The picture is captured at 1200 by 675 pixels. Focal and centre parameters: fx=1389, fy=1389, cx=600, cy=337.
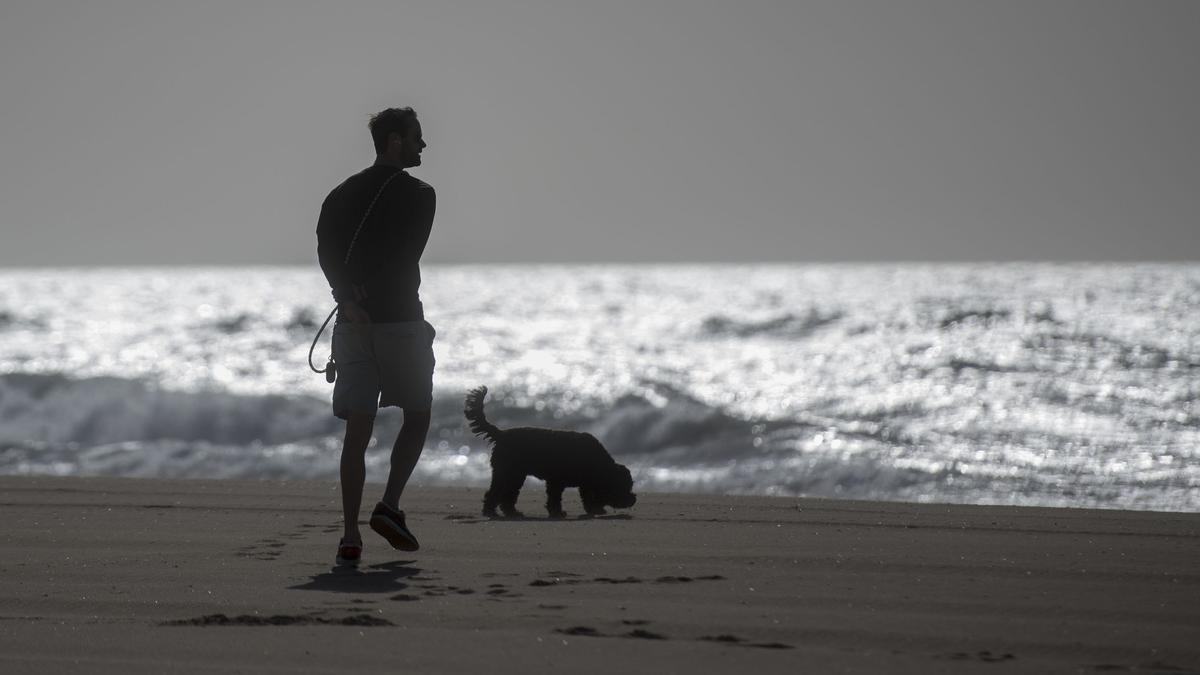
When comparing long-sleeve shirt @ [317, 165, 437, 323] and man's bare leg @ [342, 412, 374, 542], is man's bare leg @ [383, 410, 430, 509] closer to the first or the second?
man's bare leg @ [342, 412, 374, 542]

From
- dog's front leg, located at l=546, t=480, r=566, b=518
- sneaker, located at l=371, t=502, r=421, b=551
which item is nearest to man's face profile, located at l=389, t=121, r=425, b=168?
sneaker, located at l=371, t=502, r=421, b=551

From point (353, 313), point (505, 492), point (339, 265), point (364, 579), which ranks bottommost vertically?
point (364, 579)

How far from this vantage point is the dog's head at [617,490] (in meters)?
6.59

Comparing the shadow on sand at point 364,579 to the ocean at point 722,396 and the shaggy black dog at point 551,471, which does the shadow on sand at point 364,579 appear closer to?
the shaggy black dog at point 551,471

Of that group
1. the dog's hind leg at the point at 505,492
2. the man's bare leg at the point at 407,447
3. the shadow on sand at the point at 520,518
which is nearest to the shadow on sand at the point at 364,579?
the man's bare leg at the point at 407,447

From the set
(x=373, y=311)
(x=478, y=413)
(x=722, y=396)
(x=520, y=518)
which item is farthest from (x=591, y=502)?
(x=722, y=396)

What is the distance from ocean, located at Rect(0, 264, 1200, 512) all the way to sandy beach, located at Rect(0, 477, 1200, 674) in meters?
4.57

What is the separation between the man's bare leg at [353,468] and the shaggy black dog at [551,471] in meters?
1.58

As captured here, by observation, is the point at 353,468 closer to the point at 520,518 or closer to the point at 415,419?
the point at 415,419

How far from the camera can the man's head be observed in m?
5.07

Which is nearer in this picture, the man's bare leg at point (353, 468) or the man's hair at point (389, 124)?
the man's bare leg at point (353, 468)

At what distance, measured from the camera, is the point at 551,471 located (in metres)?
6.57

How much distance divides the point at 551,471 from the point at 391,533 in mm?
1712

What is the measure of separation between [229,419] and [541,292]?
40.6 meters
